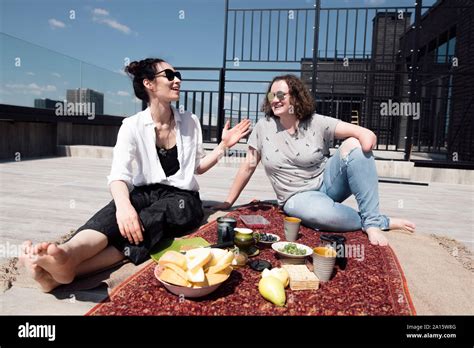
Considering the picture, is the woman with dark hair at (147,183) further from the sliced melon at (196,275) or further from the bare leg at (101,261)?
the sliced melon at (196,275)

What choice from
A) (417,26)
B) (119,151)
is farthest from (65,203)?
(417,26)

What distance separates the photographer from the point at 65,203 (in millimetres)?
3914

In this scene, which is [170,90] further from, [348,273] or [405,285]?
[405,285]

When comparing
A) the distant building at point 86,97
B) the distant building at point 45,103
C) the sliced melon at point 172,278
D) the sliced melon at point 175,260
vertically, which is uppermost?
the distant building at point 86,97

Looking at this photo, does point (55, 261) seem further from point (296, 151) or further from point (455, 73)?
point (455, 73)

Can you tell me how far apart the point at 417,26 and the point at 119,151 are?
6.97 meters

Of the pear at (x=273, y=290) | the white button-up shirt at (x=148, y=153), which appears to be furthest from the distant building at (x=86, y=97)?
the pear at (x=273, y=290)

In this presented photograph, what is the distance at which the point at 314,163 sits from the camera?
3.01m

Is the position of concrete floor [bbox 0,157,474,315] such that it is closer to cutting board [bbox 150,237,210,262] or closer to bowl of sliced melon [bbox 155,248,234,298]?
bowl of sliced melon [bbox 155,248,234,298]

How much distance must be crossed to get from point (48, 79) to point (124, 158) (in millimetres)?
8496

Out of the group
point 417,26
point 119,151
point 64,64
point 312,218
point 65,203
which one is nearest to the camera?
point 119,151

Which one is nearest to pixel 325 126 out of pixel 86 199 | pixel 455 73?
pixel 86 199

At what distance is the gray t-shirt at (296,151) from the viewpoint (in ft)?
9.66

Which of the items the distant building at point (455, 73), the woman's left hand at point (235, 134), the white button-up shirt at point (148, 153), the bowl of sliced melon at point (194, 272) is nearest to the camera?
the bowl of sliced melon at point (194, 272)
